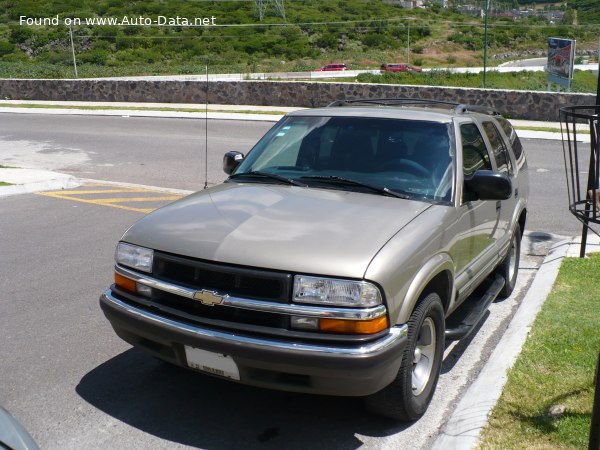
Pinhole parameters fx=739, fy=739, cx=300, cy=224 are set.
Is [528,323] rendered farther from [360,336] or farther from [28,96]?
[28,96]

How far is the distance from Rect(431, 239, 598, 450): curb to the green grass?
5 centimetres

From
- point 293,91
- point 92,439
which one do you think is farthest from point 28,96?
point 92,439

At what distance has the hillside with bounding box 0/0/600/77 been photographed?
208 ft

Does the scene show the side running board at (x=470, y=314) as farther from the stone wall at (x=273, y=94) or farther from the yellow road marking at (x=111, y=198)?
the stone wall at (x=273, y=94)

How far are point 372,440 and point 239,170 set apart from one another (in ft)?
7.57

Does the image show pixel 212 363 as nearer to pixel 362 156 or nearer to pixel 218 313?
pixel 218 313

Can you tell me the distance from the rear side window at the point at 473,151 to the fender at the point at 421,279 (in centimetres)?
90

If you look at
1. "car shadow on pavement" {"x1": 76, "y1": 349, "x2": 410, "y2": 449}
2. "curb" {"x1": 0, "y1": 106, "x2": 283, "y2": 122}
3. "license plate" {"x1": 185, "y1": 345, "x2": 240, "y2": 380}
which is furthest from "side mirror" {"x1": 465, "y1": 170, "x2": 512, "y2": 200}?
"curb" {"x1": 0, "y1": 106, "x2": 283, "y2": 122}

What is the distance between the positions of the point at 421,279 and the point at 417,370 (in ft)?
2.11

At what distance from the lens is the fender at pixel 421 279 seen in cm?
402

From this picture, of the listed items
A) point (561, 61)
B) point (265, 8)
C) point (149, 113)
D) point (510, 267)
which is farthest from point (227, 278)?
point (265, 8)

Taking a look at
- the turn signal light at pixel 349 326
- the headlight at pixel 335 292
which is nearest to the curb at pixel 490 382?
the turn signal light at pixel 349 326

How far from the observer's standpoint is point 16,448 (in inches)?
110

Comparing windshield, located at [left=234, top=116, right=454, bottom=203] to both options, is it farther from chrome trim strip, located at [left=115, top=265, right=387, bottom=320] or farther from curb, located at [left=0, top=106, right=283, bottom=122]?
curb, located at [left=0, top=106, right=283, bottom=122]
